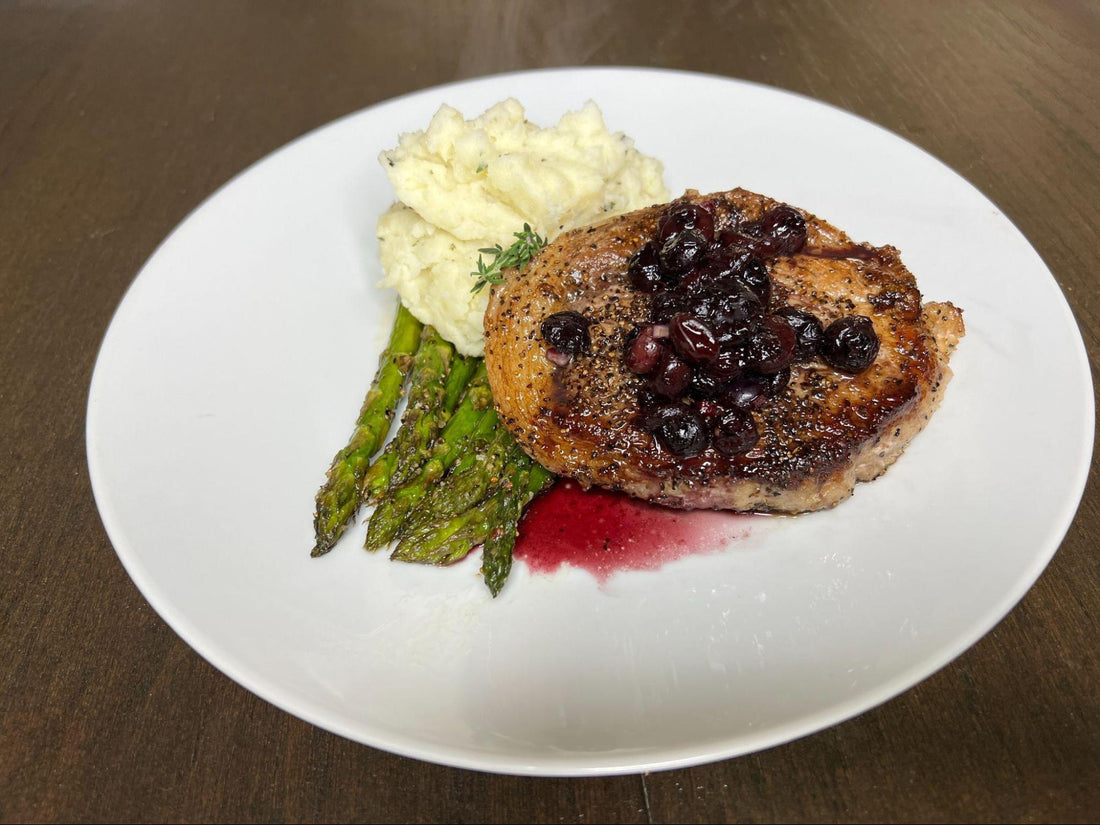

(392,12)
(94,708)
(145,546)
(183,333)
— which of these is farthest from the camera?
(392,12)

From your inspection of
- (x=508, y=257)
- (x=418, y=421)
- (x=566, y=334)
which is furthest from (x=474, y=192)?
(x=418, y=421)

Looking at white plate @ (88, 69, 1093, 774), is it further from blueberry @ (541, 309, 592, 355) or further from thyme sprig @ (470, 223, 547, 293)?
blueberry @ (541, 309, 592, 355)

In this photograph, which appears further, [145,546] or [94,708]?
[94,708]

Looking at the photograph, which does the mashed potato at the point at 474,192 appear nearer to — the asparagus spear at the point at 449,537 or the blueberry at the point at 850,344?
the asparagus spear at the point at 449,537

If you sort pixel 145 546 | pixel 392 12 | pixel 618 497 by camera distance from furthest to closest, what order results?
pixel 392 12 < pixel 618 497 < pixel 145 546

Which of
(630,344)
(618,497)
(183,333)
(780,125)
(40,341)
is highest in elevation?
(780,125)

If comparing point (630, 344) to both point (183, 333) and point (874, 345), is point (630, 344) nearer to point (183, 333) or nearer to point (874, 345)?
point (874, 345)

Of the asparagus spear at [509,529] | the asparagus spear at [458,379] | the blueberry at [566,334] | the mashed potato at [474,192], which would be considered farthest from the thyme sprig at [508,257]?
the asparagus spear at [509,529]

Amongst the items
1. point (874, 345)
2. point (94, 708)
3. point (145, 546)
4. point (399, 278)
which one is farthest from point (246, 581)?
point (874, 345)
